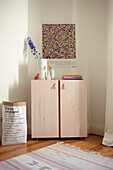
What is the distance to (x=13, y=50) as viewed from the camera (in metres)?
2.79

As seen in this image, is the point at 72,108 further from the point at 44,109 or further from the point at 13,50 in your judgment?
the point at 13,50

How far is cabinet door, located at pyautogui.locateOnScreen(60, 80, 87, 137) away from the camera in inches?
105

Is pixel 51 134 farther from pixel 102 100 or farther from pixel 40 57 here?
pixel 40 57

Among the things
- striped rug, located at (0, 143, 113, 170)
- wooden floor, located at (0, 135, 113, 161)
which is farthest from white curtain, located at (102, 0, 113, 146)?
striped rug, located at (0, 143, 113, 170)

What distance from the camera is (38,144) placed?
2.51m

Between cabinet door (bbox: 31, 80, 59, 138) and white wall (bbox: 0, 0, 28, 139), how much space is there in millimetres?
352

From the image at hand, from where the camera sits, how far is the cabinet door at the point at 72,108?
2670 millimetres

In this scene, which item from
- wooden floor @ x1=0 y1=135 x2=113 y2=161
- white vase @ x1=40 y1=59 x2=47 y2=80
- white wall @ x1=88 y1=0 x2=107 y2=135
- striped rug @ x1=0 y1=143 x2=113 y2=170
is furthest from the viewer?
white wall @ x1=88 y1=0 x2=107 y2=135

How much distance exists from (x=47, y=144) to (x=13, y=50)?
140cm

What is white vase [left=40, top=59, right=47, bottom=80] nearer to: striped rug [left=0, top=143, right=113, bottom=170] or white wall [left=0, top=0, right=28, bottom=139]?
white wall [left=0, top=0, right=28, bottom=139]

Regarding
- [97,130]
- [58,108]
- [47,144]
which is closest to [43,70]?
[58,108]

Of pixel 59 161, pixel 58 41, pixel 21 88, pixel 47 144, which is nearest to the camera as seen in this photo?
pixel 59 161

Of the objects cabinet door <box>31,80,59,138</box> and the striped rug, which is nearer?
the striped rug

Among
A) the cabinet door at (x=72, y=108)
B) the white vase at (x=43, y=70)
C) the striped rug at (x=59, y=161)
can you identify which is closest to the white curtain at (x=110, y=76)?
the cabinet door at (x=72, y=108)
